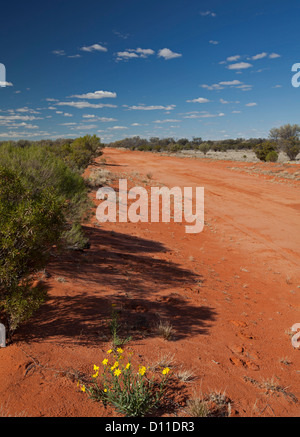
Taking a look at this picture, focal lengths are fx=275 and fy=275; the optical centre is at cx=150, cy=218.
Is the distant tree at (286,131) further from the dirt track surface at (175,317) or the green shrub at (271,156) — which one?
the dirt track surface at (175,317)

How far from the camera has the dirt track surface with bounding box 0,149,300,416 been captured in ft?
10.4

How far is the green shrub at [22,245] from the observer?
11.4 ft

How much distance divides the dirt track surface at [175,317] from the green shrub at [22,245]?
1.84ft

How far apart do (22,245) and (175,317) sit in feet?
9.81

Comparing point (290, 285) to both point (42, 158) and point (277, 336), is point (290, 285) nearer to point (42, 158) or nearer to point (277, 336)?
point (277, 336)

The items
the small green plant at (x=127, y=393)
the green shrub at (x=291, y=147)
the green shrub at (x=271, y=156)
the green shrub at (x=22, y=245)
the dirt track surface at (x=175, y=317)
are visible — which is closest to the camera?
the small green plant at (x=127, y=393)

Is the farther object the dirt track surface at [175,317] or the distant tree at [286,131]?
the distant tree at [286,131]

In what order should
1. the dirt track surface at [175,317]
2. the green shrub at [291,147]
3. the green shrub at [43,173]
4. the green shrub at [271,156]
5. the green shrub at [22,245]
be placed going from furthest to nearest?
the green shrub at [291,147] → the green shrub at [271,156] → the green shrub at [43,173] → the green shrub at [22,245] → the dirt track surface at [175,317]

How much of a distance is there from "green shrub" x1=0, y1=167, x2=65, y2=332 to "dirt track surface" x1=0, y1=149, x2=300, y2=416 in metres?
0.56

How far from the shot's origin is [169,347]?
13.4 ft

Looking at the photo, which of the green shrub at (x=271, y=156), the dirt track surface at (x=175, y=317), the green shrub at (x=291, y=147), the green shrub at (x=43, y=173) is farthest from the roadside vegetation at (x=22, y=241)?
the green shrub at (x=291, y=147)

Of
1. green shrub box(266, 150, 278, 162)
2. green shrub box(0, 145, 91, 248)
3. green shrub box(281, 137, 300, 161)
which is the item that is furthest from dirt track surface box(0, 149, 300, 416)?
green shrub box(281, 137, 300, 161)

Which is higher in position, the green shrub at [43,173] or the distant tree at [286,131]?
the distant tree at [286,131]

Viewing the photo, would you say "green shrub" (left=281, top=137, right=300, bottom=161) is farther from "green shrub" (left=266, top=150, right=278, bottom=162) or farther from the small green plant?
the small green plant
